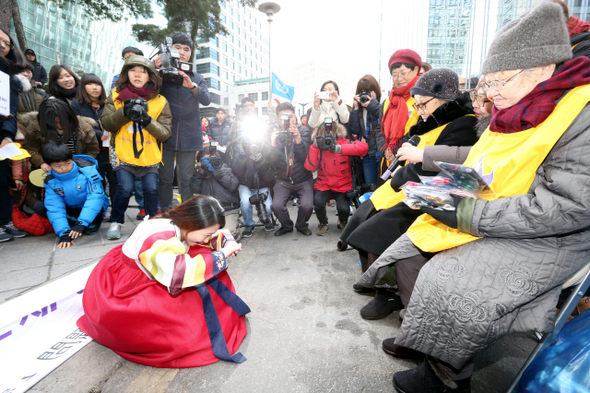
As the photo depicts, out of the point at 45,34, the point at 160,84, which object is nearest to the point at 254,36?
the point at 45,34

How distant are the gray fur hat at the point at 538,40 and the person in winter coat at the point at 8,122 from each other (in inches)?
156

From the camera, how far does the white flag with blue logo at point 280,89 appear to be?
30.9 ft

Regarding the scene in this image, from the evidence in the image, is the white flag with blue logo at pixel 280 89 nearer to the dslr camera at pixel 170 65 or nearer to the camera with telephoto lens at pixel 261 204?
the camera with telephoto lens at pixel 261 204

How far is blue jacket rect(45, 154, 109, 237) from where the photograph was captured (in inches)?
114

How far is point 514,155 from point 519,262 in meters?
0.40

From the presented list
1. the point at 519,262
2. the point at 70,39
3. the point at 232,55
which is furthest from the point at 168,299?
the point at 232,55

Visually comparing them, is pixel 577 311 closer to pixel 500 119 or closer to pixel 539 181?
pixel 539 181

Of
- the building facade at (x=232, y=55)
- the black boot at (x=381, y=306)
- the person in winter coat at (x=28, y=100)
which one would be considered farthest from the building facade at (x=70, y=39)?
the black boot at (x=381, y=306)

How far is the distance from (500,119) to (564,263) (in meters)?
0.59

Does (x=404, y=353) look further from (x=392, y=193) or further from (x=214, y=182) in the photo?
(x=214, y=182)

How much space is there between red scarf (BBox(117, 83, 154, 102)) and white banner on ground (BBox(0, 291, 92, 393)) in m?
1.97

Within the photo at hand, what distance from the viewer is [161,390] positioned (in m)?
1.39

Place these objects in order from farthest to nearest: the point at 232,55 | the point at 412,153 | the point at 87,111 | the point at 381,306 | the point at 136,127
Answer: the point at 232,55
the point at 87,111
the point at 136,127
the point at 381,306
the point at 412,153

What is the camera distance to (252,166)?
3916mm
